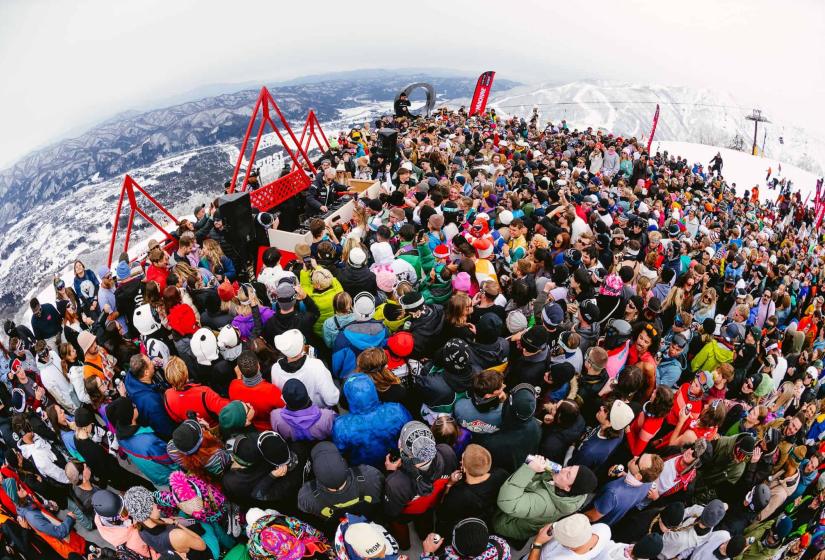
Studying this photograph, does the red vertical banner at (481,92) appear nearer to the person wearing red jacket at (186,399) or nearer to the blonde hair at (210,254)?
the blonde hair at (210,254)

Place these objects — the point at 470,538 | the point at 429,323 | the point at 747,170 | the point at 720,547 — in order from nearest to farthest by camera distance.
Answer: the point at 470,538 → the point at 720,547 → the point at 429,323 → the point at 747,170

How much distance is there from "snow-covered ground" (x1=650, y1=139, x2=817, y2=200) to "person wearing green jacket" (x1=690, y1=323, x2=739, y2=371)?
2752cm

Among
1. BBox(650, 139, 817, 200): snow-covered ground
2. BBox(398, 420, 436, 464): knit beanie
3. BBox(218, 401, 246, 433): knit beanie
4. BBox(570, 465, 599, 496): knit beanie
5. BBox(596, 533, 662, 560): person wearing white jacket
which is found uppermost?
BBox(218, 401, 246, 433): knit beanie

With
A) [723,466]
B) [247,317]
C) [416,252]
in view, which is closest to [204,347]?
[247,317]

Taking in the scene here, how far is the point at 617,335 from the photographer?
12.7 feet

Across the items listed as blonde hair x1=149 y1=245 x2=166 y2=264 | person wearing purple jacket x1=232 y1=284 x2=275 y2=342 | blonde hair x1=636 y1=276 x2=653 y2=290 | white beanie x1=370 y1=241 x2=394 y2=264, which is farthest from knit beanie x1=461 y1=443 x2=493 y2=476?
blonde hair x1=149 y1=245 x2=166 y2=264

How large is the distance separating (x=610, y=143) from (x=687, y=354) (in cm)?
1463

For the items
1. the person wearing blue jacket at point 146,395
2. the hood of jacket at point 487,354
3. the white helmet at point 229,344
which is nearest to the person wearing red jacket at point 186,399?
the person wearing blue jacket at point 146,395

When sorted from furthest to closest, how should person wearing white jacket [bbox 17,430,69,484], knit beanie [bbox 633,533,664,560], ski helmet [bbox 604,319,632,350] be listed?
ski helmet [bbox 604,319,632,350] → person wearing white jacket [bbox 17,430,69,484] → knit beanie [bbox 633,533,664,560]

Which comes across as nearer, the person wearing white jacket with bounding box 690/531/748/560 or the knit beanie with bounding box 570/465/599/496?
the knit beanie with bounding box 570/465/599/496

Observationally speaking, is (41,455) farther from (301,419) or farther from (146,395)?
(301,419)

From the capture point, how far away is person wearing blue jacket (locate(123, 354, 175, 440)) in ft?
10.7

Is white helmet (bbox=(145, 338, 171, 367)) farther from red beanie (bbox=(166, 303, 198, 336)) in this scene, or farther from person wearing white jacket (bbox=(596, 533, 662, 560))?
person wearing white jacket (bbox=(596, 533, 662, 560))

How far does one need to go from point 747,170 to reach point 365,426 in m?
37.5
